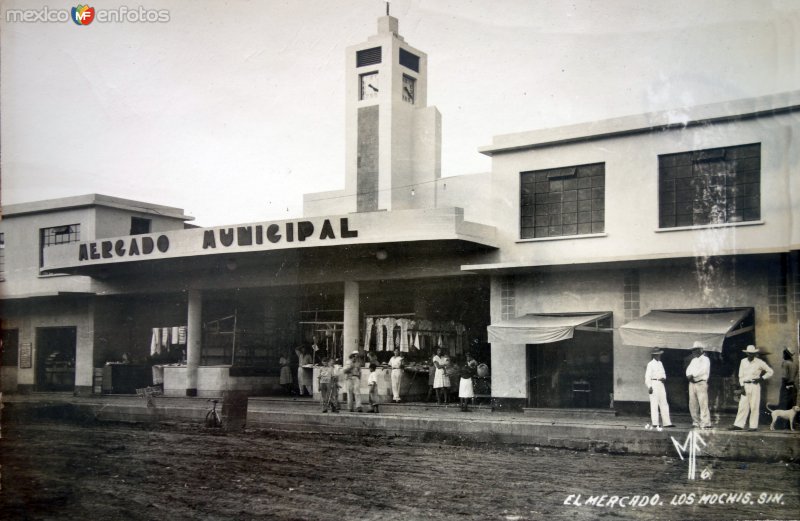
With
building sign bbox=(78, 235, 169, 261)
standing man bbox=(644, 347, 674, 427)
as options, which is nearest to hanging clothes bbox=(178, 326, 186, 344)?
building sign bbox=(78, 235, 169, 261)

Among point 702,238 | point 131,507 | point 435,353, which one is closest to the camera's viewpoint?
point 131,507

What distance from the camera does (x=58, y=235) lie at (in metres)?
25.8

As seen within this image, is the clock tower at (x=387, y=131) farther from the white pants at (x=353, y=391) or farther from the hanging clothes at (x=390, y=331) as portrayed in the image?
the white pants at (x=353, y=391)

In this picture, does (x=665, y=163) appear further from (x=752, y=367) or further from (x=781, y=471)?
(x=781, y=471)

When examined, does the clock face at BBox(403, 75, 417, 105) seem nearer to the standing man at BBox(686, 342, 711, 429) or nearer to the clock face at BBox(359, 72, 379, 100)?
the clock face at BBox(359, 72, 379, 100)

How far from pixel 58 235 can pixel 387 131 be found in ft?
38.0

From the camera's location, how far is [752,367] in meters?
13.6

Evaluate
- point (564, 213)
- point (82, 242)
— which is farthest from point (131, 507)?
point (82, 242)

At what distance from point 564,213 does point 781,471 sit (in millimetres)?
8383

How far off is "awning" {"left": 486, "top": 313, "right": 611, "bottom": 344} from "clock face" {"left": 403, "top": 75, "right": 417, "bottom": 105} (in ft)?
37.4

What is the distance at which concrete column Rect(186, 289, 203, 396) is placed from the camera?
79.3ft

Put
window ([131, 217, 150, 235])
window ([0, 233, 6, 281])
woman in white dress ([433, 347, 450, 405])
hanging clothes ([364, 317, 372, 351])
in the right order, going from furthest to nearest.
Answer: window ([131, 217, 150, 235]) < window ([0, 233, 6, 281]) < hanging clothes ([364, 317, 372, 351]) < woman in white dress ([433, 347, 450, 405])

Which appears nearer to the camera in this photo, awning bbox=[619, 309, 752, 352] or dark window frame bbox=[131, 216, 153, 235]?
awning bbox=[619, 309, 752, 352]

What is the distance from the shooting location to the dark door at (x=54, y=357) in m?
26.2
